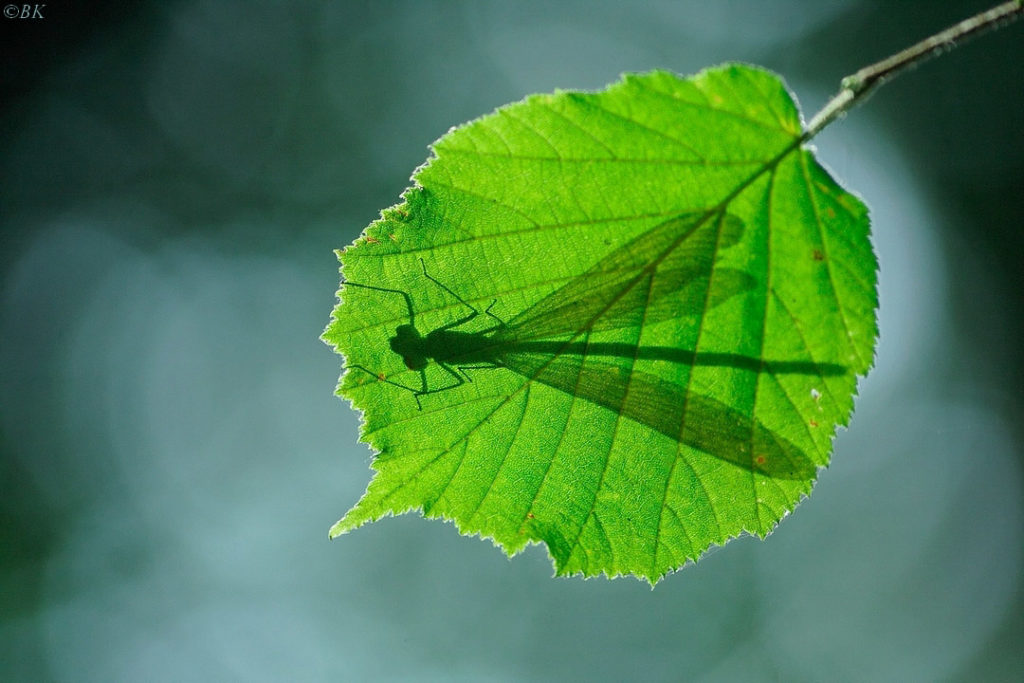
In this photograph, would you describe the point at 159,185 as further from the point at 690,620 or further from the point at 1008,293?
the point at 1008,293

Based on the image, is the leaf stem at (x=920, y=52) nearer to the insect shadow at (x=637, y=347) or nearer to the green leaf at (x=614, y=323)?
the green leaf at (x=614, y=323)

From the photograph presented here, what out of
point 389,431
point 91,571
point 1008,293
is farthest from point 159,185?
point 1008,293

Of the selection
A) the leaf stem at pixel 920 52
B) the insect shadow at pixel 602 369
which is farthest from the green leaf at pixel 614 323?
the leaf stem at pixel 920 52

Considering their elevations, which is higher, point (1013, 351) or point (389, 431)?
point (1013, 351)

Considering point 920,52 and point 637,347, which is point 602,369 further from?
point 920,52

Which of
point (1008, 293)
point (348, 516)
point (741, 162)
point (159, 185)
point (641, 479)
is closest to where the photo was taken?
point (348, 516)

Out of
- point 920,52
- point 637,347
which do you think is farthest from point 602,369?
point 920,52
